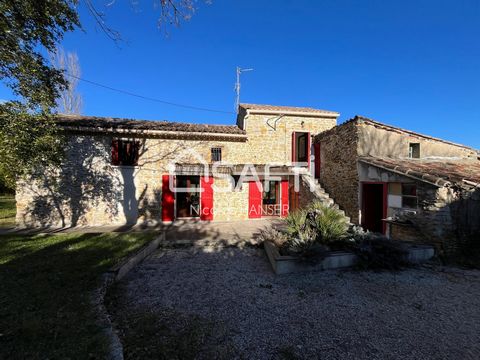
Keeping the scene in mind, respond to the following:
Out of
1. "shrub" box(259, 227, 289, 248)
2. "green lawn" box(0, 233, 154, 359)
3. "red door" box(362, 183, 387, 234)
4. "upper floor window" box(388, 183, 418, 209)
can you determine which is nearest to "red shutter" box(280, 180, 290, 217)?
"red door" box(362, 183, 387, 234)

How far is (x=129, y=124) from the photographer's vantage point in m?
13.2

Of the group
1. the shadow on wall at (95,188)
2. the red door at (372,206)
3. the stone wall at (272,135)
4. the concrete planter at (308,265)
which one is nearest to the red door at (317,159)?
the stone wall at (272,135)

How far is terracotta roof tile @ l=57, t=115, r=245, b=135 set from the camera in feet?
40.0

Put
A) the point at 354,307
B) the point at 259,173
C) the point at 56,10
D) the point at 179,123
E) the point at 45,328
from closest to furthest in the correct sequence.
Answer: the point at 45,328 < the point at 354,307 < the point at 56,10 < the point at 259,173 < the point at 179,123

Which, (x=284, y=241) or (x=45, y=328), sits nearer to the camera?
(x=45, y=328)

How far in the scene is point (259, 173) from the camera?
13.3m

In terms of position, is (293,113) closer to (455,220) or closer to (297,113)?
(297,113)

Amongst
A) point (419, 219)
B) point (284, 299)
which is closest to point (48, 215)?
point (284, 299)

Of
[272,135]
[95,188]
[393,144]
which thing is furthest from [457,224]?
[95,188]

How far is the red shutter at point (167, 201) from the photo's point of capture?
13.2 m

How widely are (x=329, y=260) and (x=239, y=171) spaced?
7831 mm

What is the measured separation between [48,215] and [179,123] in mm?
8915

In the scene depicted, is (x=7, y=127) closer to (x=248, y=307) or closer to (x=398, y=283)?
(x=248, y=307)

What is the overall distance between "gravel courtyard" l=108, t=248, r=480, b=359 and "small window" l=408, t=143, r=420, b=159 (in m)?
6.81
